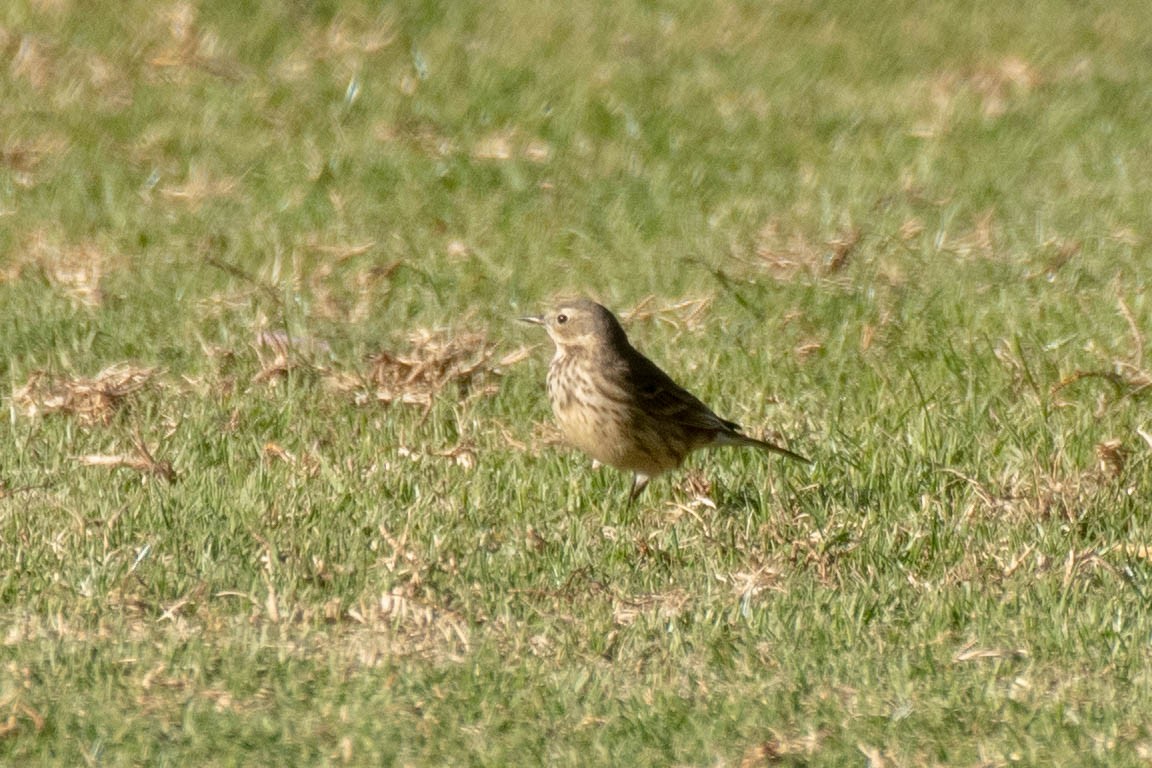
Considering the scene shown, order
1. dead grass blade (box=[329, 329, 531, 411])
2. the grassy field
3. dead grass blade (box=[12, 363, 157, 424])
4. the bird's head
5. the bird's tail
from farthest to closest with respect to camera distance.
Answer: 1. dead grass blade (box=[329, 329, 531, 411])
2. dead grass blade (box=[12, 363, 157, 424])
3. the bird's head
4. the bird's tail
5. the grassy field

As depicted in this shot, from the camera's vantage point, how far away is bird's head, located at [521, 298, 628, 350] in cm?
768

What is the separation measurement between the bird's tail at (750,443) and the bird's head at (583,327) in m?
0.56

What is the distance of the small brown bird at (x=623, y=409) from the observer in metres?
7.32

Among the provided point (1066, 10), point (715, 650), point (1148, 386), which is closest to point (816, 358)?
point (1148, 386)

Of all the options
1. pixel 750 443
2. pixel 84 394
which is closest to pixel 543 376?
pixel 750 443

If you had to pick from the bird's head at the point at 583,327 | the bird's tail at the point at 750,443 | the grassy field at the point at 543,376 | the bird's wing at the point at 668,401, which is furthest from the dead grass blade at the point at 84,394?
the bird's tail at the point at 750,443

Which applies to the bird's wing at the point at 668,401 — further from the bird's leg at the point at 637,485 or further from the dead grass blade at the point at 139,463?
the dead grass blade at the point at 139,463

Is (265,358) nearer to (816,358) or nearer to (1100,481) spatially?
(816,358)

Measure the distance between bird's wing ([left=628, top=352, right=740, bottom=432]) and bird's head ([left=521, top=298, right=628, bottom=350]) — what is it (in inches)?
5.3

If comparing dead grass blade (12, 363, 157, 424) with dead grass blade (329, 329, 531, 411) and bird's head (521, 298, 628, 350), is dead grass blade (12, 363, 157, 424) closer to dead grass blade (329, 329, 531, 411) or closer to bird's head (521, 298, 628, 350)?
dead grass blade (329, 329, 531, 411)

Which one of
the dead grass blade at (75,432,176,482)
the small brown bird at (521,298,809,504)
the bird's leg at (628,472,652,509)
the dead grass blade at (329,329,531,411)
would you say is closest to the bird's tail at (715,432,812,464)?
the small brown bird at (521,298,809,504)

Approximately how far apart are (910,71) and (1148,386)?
18.0 feet

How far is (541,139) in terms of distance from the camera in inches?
462

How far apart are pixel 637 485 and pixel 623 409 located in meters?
0.28
